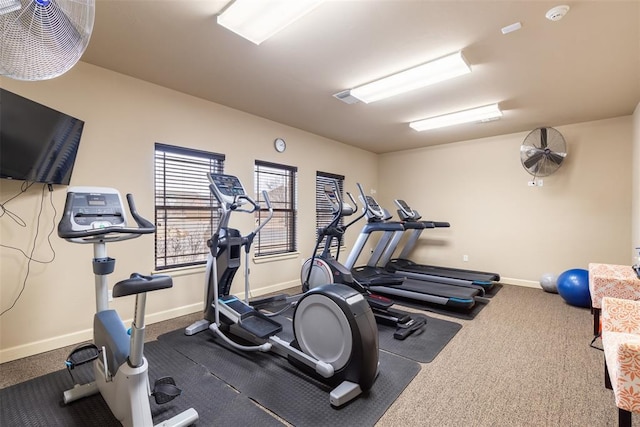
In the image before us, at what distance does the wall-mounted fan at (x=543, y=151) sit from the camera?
4355mm

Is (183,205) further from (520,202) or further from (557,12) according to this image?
(520,202)

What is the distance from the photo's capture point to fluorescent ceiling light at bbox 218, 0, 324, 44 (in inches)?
75.5

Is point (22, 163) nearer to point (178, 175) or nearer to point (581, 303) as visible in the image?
point (178, 175)

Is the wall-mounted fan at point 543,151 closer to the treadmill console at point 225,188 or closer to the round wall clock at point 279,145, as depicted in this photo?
the round wall clock at point 279,145

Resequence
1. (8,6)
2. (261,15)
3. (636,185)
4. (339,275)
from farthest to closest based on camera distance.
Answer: (636,185) < (339,275) < (261,15) < (8,6)

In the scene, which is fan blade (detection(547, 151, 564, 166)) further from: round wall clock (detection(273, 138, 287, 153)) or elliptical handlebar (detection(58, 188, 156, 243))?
elliptical handlebar (detection(58, 188, 156, 243))

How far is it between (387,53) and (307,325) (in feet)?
7.85

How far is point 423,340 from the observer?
2.85 metres

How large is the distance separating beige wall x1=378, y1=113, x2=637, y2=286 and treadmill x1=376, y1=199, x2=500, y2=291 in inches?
17.5

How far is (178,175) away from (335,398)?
117 inches

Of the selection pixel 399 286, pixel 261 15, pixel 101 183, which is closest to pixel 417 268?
pixel 399 286

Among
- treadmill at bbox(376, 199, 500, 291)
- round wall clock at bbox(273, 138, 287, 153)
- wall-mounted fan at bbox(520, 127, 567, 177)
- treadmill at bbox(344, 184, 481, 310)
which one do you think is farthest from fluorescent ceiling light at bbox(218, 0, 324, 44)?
wall-mounted fan at bbox(520, 127, 567, 177)

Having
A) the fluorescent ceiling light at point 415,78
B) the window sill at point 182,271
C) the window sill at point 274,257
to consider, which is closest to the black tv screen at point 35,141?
the window sill at point 182,271

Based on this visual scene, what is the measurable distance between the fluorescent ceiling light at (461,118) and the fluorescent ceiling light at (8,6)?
169 inches
